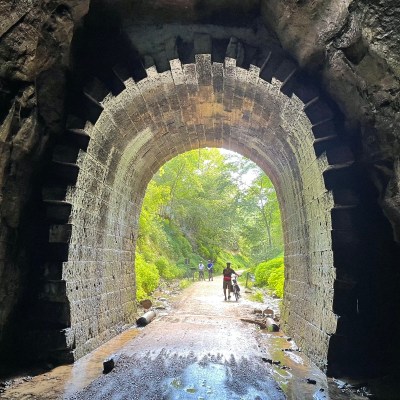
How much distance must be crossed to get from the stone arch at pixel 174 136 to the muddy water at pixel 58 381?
328 millimetres

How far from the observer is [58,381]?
215 inches

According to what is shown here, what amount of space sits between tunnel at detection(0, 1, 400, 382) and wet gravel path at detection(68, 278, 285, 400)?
41.3 inches

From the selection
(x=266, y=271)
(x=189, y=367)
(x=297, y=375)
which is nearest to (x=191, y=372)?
(x=189, y=367)

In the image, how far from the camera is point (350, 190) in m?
6.03

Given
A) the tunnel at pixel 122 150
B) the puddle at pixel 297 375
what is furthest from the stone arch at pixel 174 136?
the puddle at pixel 297 375

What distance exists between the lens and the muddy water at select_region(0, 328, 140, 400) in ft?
16.2

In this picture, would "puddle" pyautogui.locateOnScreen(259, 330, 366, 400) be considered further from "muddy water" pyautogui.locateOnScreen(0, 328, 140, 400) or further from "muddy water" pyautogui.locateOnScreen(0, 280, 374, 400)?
"muddy water" pyautogui.locateOnScreen(0, 328, 140, 400)

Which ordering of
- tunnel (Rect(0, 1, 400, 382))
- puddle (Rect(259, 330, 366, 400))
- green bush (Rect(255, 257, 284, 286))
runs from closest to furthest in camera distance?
puddle (Rect(259, 330, 366, 400)) → tunnel (Rect(0, 1, 400, 382)) → green bush (Rect(255, 257, 284, 286))

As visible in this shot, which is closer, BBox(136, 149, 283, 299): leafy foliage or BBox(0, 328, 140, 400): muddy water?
BBox(0, 328, 140, 400): muddy water

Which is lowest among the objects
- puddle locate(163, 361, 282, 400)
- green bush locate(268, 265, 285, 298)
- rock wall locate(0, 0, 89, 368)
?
puddle locate(163, 361, 282, 400)

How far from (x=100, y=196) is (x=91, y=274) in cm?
160

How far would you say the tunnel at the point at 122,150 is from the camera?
5.83 metres

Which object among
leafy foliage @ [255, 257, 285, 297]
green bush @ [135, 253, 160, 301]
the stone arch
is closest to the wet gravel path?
the stone arch

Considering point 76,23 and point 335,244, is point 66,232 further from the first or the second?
point 335,244
